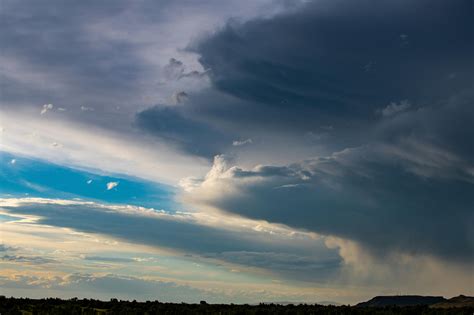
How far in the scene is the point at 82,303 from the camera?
2835 inches

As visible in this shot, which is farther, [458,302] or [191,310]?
[458,302]

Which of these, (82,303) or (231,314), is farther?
(82,303)

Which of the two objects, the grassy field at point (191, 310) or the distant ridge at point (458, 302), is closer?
the grassy field at point (191, 310)

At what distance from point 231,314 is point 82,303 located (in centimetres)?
2514

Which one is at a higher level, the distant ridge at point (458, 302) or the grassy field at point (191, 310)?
the distant ridge at point (458, 302)

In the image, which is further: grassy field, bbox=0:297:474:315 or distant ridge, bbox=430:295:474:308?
distant ridge, bbox=430:295:474:308

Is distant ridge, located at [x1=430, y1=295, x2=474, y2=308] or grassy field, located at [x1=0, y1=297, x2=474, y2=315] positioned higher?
distant ridge, located at [x1=430, y1=295, x2=474, y2=308]

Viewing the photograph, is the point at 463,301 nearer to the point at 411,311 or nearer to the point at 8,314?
the point at 411,311

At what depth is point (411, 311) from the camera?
198 feet

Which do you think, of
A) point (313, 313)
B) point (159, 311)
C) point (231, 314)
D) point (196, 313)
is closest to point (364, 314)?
point (313, 313)

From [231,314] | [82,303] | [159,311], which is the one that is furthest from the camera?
[82,303]

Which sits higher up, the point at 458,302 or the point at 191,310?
the point at 458,302

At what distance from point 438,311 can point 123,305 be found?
40727 millimetres

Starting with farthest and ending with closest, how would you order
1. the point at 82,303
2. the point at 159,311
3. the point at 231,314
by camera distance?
the point at 82,303 → the point at 159,311 → the point at 231,314
